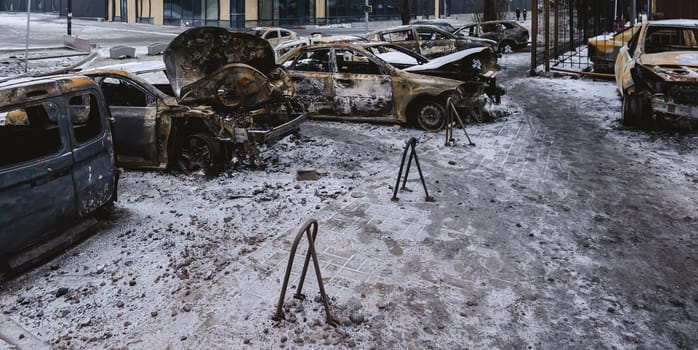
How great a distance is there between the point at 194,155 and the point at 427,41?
40.7 feet

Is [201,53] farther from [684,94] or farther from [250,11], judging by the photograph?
[250,11]

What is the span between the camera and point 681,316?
13.5ft

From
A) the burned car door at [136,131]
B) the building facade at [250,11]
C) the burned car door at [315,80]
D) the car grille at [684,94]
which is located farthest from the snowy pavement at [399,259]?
the building facade at [250,11]

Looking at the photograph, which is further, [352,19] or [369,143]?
[352,19]

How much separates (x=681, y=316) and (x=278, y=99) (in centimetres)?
584

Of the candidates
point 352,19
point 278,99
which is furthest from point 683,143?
point 352,19

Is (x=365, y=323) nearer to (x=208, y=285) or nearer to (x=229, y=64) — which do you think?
(x=208, y=285)

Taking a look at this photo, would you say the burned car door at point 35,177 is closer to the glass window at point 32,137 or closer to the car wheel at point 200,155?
the glass window at point 32,137

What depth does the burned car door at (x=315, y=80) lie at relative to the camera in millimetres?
10812

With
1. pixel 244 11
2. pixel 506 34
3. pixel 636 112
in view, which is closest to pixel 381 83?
pixel 636 112

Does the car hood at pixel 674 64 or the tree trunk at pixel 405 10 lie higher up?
the tree trunk at pixel 405 10

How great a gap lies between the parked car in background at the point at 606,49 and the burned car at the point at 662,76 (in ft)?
16.4

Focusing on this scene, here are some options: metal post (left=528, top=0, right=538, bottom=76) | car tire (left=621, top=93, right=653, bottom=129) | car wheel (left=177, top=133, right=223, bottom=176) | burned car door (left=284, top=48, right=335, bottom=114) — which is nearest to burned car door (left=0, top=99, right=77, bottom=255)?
car wheel (left=177, top=133, right=223, bottom=176)

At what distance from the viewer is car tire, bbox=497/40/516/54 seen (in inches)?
983
